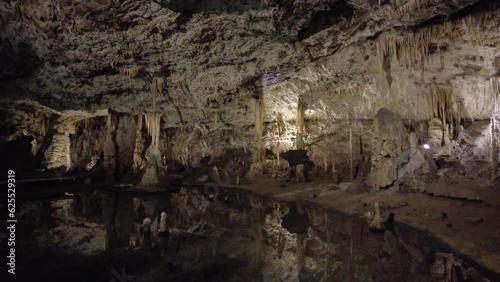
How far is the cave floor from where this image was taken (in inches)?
241

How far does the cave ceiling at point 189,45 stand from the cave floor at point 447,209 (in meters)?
4.41

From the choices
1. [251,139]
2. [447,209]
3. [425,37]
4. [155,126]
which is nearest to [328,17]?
[425,37]

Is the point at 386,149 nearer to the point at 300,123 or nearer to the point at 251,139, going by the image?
the point at 300,123

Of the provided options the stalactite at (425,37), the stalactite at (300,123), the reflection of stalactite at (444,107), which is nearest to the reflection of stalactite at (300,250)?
the stalactite at (425,37)

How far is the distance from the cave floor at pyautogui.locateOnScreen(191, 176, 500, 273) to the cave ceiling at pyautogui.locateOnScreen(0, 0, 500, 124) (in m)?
4.41

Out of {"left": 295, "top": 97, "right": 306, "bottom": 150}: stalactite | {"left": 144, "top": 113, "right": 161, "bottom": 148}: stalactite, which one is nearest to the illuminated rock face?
{"left": 295, "top": 97, "right": 306, "bottom": 150}: stalactite

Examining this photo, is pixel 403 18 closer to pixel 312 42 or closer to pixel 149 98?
pixel 312 42

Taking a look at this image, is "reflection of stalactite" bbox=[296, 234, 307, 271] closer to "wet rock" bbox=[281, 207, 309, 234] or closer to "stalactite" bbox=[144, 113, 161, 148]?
A: "wet rock" bbox=[281, 207, 309, 234]

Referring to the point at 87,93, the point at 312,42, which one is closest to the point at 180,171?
the point at 87,93

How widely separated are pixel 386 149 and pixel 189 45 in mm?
7115

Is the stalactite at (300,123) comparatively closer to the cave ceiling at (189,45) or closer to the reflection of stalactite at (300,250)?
the cave ceiling at (189,45)

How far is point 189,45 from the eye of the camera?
10977 millimetres

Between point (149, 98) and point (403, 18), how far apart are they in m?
11.3

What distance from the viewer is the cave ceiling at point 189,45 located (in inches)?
341
